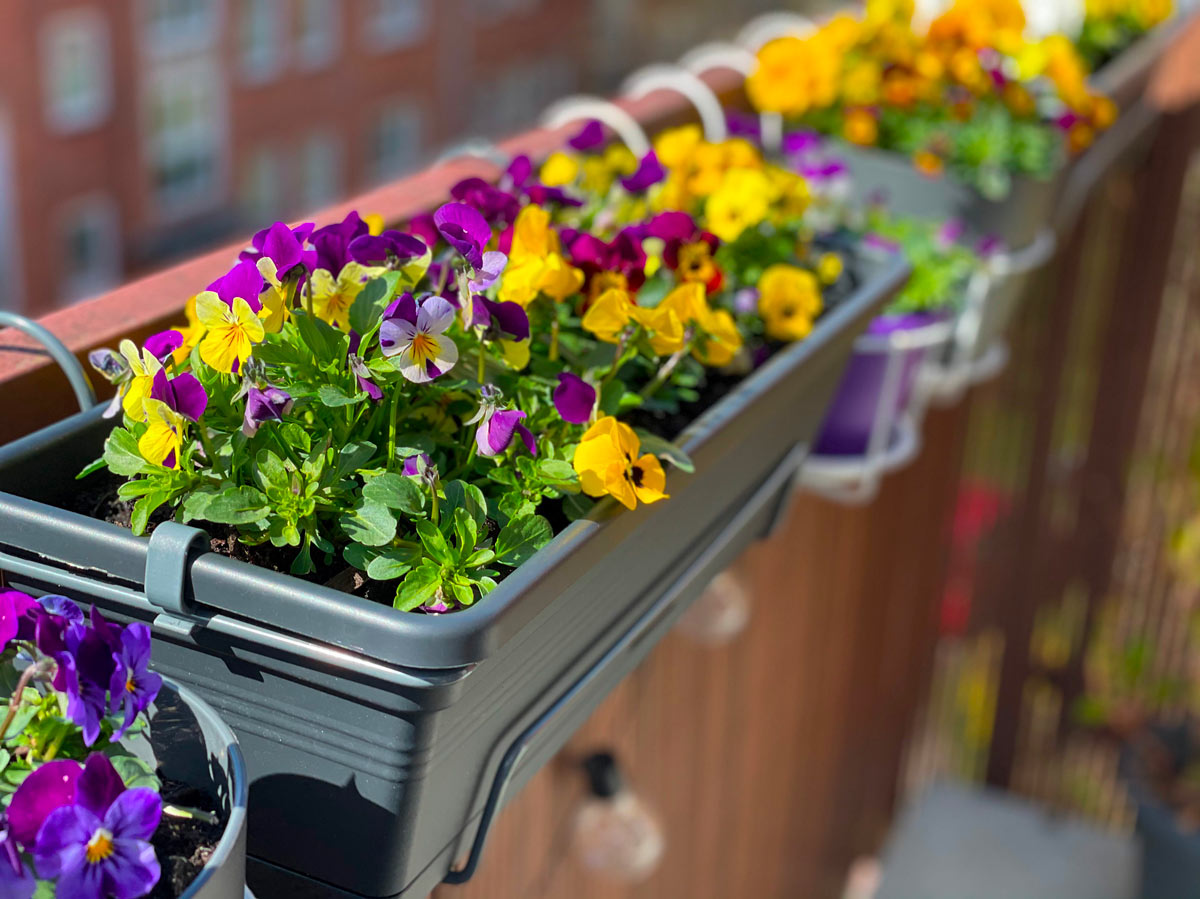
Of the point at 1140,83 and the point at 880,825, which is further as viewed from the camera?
the point at 880,825

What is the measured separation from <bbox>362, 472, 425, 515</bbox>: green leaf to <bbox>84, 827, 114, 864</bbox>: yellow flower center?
0.17 m

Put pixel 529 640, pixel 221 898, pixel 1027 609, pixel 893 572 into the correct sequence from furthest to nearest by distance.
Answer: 1. pixel 1027 609
2. pixel 893 572
3. pixel 529 640
4. pixel 221 898

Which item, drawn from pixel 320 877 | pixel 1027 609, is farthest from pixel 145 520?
pixel 1027 609

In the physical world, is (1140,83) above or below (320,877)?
above

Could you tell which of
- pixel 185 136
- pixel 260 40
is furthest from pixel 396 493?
pixel 260 40

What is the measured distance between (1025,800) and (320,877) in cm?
274

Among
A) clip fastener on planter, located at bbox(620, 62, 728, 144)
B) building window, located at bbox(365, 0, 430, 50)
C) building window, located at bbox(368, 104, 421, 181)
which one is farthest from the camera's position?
building window, located at bbox(368, 104, 421, 181)

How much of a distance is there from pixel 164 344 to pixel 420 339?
0.37ft

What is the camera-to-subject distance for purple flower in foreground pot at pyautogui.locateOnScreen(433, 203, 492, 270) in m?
0.56

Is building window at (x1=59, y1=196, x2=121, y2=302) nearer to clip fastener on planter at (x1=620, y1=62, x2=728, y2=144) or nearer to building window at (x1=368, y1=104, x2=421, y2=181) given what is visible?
building window at (x1=368, y1=104, x2=421, y2=181)

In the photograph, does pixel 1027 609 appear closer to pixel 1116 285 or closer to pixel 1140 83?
pixel 1116 285

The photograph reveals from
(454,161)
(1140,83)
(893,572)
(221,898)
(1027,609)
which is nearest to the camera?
(221,898)

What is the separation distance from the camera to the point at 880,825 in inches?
116

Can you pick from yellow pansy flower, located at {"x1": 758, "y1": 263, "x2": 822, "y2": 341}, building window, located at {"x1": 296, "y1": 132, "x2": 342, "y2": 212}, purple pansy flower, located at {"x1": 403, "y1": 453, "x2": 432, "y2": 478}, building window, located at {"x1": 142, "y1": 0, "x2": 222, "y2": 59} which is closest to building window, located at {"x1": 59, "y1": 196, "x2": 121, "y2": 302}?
building window, located at {"x1": 142, "y1": 0, "x2": 222, "y2": 59}
